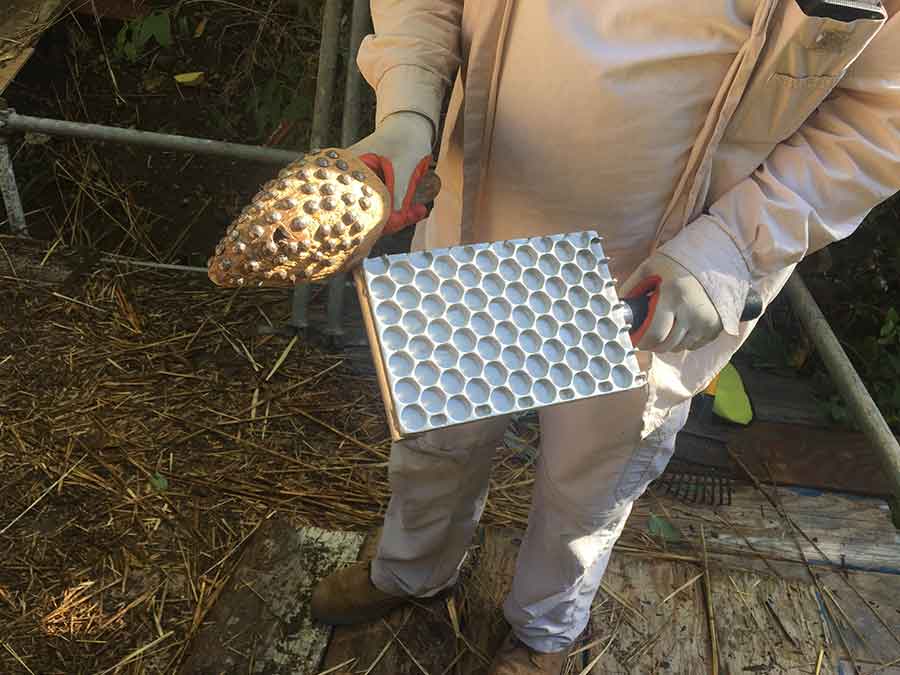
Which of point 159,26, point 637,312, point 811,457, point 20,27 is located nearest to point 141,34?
point 159,26

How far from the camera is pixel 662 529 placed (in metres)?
1.75

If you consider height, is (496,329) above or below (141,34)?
above

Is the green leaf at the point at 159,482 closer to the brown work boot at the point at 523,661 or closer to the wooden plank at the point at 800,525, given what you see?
the brown work boot at the point at 523,661

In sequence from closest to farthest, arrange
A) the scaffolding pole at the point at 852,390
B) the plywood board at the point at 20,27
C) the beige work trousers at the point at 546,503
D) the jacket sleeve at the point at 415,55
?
the jacket sleeve at the point at 415,55
the beige work trousers at the point at 546,503
the scaffolding pole at the point at 852,390
the plywood board at the point at 20,27

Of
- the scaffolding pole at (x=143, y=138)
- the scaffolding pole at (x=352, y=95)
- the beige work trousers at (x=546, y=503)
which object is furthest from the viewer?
the scaffolding pole at (x=143, y=138)

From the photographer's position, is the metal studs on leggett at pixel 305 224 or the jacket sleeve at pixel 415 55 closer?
the metal studs on leggett at pixel 305 224

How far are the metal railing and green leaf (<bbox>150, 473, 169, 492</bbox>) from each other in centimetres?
50

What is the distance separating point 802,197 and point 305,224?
22.2 inches

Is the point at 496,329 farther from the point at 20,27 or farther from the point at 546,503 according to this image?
the point at 20,27

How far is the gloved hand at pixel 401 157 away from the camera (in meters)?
0.91

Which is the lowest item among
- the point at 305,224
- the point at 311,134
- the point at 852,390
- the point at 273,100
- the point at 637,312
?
the point at 273,100

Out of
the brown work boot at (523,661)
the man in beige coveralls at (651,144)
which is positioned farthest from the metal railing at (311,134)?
the brown work boot at (523,661)

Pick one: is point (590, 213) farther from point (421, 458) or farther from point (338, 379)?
point (338, 379)

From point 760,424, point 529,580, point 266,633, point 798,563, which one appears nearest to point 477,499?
point 529,580
